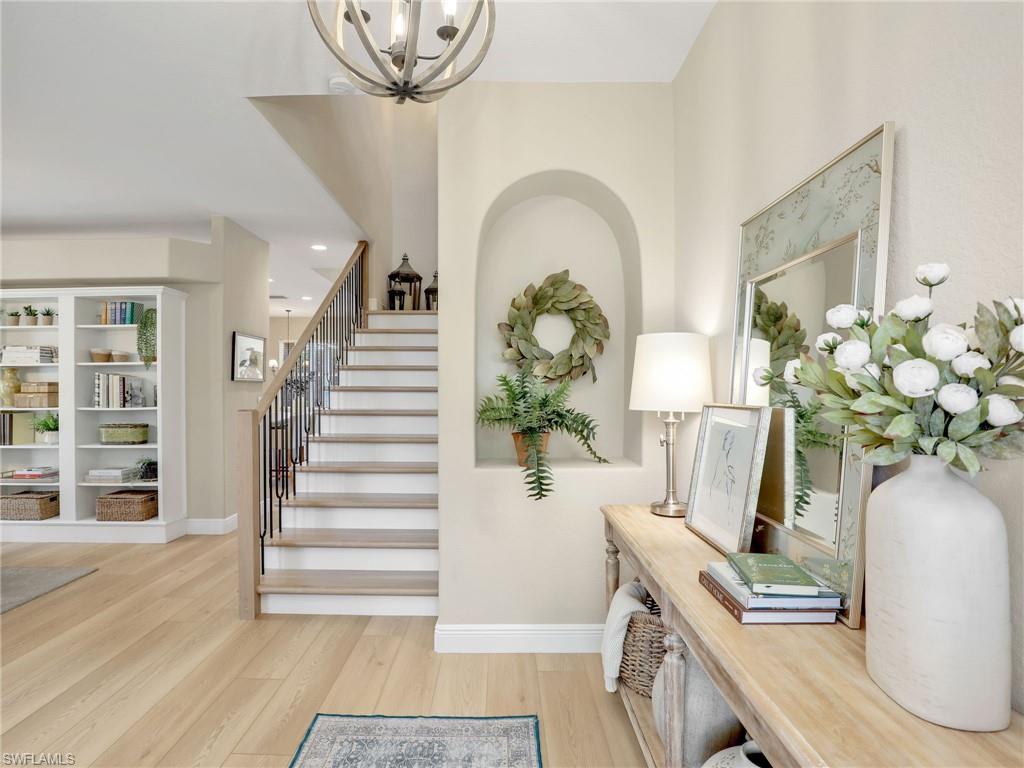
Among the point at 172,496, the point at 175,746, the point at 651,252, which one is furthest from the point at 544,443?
the point at 172,496

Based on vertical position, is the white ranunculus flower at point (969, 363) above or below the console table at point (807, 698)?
above

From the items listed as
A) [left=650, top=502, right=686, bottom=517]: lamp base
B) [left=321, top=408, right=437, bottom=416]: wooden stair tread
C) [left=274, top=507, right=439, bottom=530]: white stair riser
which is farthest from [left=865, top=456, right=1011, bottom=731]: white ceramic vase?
[left=321, top=408, right=437, bottom=416]: wooden stair tread

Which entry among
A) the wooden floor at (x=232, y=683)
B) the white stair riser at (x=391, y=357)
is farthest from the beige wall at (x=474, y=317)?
the white stair riser at (x=391, y=357)

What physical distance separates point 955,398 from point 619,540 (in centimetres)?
150

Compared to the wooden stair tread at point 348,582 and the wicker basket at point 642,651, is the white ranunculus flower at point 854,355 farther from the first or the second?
the wooden stair tread at point 348,582

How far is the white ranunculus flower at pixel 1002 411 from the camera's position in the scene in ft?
2.54

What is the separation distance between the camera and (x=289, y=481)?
391 centimetres

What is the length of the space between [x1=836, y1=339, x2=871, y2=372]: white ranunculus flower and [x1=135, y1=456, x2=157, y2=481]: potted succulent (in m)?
5.42

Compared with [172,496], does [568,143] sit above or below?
above

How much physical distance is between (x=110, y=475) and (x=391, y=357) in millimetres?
2518

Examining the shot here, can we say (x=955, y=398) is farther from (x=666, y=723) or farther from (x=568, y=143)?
(x=568, y=143)

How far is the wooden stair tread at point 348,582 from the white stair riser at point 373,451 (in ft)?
3.15

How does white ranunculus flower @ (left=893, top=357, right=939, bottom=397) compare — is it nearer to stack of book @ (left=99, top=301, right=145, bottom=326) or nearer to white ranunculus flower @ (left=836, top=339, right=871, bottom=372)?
white ranunculus flower @ (left=836, top=339, right=871, bottom=372)

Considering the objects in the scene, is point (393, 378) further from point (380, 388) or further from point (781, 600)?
point (781, 600)
